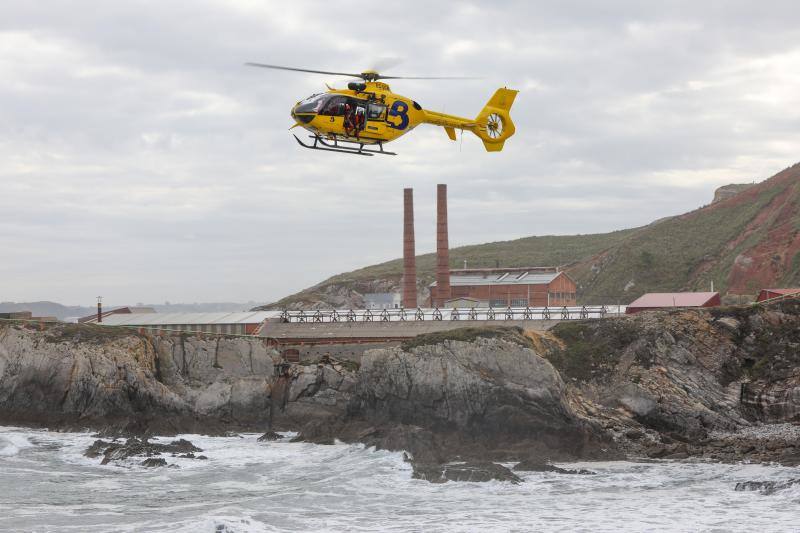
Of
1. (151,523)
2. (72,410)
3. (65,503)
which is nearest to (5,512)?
(65,503)

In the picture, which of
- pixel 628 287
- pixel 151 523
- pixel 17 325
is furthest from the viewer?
pixel 628 287

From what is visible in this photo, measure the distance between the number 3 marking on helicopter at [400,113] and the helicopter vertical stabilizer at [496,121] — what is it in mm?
6462

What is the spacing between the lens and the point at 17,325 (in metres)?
59.5

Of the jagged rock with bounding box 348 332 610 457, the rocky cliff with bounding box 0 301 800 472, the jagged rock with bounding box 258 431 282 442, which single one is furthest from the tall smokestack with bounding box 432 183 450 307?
the jagged rock with bounding box 348 332 610 457

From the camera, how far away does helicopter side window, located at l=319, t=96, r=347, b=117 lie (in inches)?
1718

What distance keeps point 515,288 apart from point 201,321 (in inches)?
1626

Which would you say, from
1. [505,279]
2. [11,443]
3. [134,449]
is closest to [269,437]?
[134,449]

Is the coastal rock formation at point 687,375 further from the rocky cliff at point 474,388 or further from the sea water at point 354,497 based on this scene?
the sea water at point 354,497

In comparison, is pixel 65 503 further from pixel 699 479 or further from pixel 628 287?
pixel 628 287

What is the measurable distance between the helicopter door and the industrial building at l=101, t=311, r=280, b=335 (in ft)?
91.4

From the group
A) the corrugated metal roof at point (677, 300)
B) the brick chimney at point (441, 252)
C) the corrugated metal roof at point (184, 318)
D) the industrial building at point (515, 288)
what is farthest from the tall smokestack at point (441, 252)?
the corrugated metal roof at point (677, 300)

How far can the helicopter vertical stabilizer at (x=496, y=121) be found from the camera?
52.6 meters

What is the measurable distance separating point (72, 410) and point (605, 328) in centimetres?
3063

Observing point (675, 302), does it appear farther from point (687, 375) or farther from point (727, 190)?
point (727, 190)
